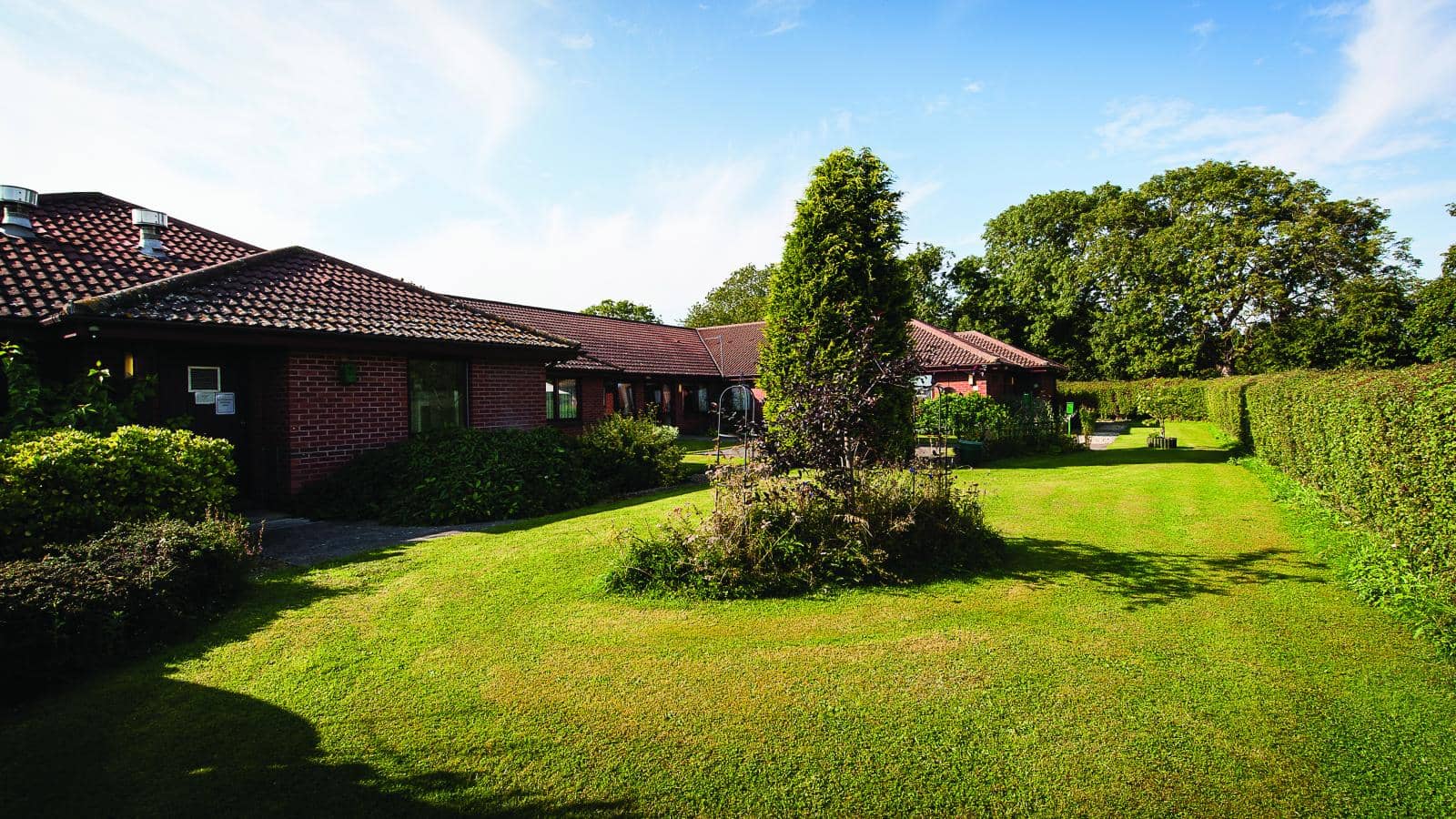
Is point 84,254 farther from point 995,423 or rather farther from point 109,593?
point 995,423

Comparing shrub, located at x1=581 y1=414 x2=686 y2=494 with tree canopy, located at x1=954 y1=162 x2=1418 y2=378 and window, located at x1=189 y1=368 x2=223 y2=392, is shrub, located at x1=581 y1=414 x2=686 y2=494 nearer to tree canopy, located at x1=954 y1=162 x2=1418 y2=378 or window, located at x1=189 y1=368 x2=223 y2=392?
window, located at x1=189 y1=368 x2=223 y2=392

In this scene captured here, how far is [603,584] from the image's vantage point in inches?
235

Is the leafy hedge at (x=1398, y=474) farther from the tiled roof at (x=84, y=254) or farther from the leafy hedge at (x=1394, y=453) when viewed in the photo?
the tiled roof at (x=84, y=254)

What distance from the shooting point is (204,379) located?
9734mm

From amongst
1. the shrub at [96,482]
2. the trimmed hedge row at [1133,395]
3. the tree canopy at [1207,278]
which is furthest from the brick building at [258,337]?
the tree canopy at [1207,278]

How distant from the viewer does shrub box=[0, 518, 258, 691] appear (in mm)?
3920

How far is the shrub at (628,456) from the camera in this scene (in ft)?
39.1

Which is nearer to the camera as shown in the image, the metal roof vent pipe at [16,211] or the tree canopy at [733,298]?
the metal roof vent pipe at [16,211]

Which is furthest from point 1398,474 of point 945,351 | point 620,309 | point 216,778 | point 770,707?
point 620,309

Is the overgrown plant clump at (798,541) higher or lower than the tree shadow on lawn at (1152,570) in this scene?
higher

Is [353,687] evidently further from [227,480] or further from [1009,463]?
[1009,463]

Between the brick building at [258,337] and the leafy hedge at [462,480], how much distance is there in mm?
728

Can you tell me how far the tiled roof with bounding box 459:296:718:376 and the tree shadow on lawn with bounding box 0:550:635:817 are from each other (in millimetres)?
19237

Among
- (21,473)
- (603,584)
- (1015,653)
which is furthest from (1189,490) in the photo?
(21,473)
